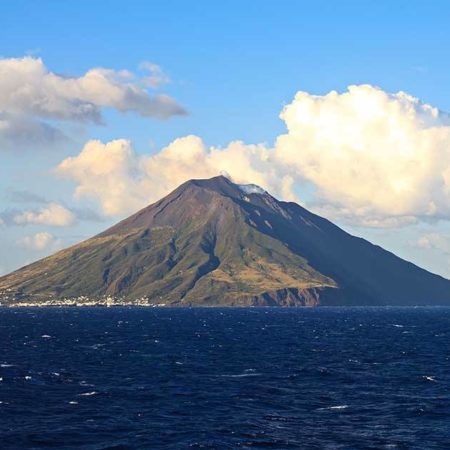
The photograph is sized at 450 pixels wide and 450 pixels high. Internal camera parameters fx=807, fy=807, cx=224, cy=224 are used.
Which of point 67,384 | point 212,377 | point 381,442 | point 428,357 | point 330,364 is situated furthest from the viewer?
point 428,357

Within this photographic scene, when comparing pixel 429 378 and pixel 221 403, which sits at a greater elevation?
pixel 429 378

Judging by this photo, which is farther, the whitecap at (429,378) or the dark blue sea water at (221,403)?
the whitecap at (429,378)

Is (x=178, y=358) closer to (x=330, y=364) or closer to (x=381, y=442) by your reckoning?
(x=330, y=364)

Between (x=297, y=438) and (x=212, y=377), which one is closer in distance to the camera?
(x=297, y=438)

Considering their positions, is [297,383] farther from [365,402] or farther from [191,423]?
[191,423]

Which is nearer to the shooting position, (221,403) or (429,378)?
(221,403)

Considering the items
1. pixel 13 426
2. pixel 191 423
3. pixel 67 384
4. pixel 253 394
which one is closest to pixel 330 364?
pixel 253 394

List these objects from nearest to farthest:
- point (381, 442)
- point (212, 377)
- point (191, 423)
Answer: point (381, 442)
point (191, 423)
point (212, 377)

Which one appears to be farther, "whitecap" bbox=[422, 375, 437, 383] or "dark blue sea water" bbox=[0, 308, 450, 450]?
"whitecap" bbox=[422, 375, 437, 383]

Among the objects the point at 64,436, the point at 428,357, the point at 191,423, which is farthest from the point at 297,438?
the point at 428,357
